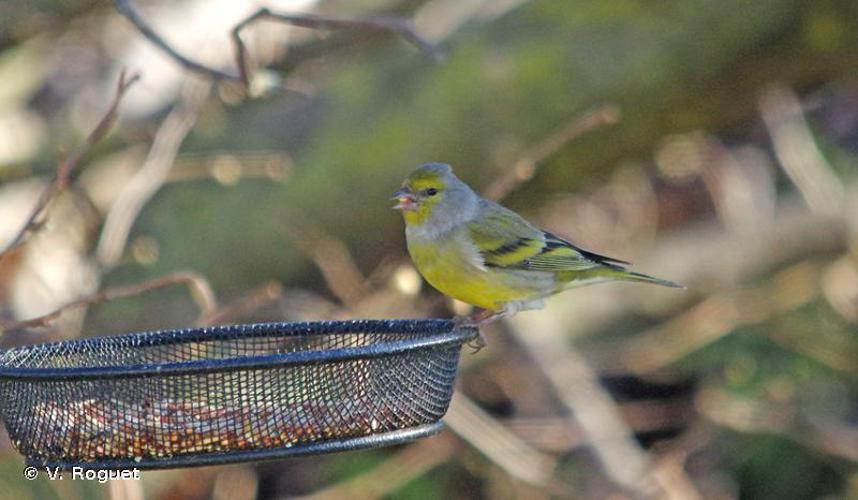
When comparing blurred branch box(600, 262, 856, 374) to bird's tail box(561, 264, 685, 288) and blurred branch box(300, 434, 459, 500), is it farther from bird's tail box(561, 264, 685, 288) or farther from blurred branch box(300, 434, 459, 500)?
bird's tail box(561, 264, 685, 288)

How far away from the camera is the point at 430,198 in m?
5.64

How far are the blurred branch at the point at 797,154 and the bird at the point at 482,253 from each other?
2297 mm

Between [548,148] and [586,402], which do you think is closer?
[548,148]

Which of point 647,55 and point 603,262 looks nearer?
point 603,262

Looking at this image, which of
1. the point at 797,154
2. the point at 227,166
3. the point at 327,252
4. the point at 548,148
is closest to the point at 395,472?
the point at 327,252

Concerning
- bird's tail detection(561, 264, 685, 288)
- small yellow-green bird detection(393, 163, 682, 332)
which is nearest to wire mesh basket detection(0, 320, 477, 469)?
small yellow-green bird detection(393, 163, 682, 332)

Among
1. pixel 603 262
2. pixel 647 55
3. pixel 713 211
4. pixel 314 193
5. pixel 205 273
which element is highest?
pixel 647 55

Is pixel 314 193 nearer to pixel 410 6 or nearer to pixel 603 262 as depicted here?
pixel 410 6

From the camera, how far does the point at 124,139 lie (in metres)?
7.64

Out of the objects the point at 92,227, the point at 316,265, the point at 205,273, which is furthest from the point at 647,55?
the point at 92,227

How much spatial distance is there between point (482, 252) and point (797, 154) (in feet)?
12.8

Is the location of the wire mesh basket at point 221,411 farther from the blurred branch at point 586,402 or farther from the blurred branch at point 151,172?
the blurred branch at point 586,402

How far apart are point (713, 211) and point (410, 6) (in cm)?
360

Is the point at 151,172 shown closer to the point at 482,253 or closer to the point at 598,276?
the point at 482,253
